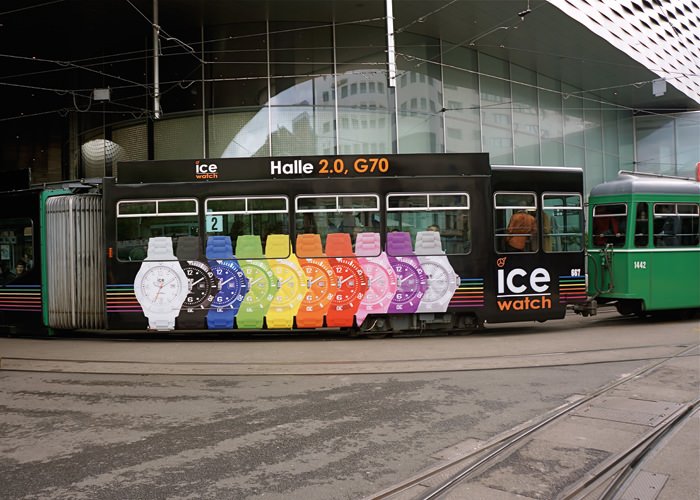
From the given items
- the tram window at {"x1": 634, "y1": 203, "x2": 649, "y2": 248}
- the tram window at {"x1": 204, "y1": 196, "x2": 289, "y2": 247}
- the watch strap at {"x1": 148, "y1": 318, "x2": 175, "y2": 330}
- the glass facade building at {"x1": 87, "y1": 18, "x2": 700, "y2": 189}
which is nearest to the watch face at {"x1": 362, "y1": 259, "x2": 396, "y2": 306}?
the tram window at {"x1": 204, "y1": 196, "x2": 289, "y2": 247}

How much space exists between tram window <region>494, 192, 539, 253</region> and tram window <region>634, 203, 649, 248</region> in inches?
113

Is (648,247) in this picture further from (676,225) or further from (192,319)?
(192,319)

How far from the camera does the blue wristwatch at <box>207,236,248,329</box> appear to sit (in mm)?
10172

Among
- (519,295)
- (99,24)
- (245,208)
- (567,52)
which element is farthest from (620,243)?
(99,24)

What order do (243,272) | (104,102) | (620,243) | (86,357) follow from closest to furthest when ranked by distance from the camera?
1. (86,357)
2. (243,272)
3. (620,243)
4. (104,102)

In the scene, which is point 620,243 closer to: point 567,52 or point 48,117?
point 567,52

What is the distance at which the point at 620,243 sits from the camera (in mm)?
12039

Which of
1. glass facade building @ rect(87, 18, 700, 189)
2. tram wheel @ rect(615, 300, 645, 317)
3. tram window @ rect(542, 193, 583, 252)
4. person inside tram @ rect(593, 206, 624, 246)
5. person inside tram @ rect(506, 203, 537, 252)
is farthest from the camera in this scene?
glass facade building @ rect(87, 18, 700, 189)

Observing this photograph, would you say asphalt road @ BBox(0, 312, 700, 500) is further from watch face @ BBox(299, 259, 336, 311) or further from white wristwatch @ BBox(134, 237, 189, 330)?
watch face @ BBox(299, 259, 336, 311)

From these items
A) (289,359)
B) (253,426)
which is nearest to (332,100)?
(289,359)

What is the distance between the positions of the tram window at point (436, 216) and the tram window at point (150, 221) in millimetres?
3673

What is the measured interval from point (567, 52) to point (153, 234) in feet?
59.2

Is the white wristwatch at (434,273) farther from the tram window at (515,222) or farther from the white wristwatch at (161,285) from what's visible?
the white wristwatch at (161,285)

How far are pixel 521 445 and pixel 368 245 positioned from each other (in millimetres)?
5818
